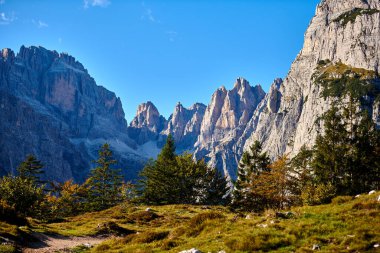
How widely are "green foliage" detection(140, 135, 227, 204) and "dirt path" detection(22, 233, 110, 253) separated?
133 feet

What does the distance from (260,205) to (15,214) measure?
47.5 metres

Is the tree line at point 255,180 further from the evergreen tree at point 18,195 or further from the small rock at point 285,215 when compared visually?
A: the small rock at point 285,215

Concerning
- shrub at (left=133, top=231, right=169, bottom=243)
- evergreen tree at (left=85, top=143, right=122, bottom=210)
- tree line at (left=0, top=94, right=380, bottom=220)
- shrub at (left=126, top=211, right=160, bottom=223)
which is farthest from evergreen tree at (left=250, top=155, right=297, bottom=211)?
evergreen tree at (left=85, top=143, right=122, bottom=210)

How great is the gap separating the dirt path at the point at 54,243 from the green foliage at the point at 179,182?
40.7 meters

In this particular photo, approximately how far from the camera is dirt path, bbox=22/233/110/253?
21.9 m

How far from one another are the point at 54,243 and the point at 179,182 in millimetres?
46084

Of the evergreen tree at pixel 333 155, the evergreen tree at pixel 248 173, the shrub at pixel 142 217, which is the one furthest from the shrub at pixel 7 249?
the evergreen tree at pixel 248 173

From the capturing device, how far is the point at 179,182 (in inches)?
2771

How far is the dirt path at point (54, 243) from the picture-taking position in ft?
71.9

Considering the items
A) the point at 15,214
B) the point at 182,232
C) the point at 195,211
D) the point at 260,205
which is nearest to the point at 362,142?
the point at 260,205

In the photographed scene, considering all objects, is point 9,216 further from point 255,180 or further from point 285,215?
point 255,180

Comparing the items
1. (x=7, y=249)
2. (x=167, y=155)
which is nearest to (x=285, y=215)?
(x=7, y=249)

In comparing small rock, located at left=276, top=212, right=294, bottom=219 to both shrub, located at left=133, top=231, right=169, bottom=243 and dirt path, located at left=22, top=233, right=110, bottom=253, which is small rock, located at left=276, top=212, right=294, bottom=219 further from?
dirt path, located at left=22, top=233, right=110, bottom=253

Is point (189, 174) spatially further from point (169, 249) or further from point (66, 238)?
point (169, 249)
